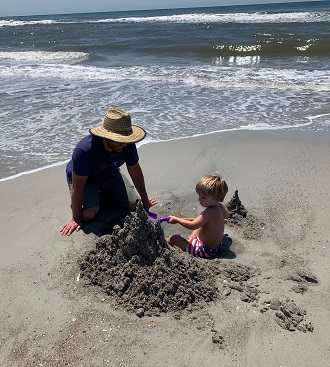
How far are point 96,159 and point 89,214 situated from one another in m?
0.55

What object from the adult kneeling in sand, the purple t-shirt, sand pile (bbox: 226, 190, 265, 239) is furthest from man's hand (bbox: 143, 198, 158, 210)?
sand pile (bbox: 226, 190, 265, 239)

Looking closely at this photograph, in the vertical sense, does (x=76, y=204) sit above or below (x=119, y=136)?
below

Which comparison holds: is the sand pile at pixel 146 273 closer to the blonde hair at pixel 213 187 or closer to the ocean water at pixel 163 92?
the blonde hair at pixel 213 187

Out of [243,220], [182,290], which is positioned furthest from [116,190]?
[182,290]

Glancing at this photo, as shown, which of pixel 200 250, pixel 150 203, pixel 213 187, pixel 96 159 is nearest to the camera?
pixel 213 187

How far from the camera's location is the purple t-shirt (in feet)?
11.6

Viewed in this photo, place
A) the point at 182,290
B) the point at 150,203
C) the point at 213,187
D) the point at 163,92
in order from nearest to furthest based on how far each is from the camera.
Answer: the point at 182,290
the point at 213,187
the point at 150,203
the point at 163,92

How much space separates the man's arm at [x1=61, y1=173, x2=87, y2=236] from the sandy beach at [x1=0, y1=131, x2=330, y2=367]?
3.2 inches

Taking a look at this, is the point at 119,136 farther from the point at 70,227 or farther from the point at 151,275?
the point at 151,275

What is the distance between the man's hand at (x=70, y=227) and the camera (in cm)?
367

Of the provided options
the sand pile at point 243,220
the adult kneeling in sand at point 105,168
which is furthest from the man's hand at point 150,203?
the sand pile at point 243,220

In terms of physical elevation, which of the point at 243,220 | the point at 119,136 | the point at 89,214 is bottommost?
the point at 243,220

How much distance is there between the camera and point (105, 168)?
12.8 feet

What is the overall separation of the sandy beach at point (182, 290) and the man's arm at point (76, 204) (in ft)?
0.26
